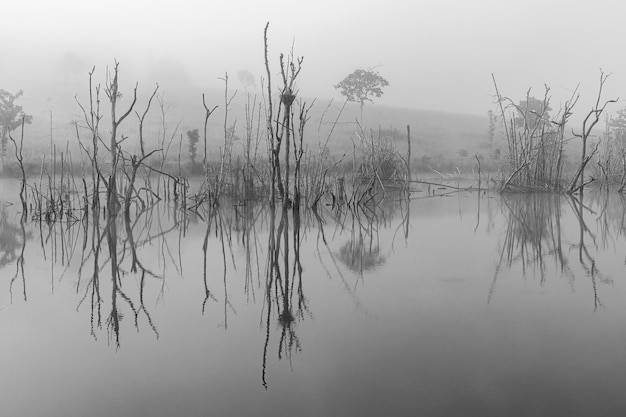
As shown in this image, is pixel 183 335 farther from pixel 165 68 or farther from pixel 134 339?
pixel 165 68

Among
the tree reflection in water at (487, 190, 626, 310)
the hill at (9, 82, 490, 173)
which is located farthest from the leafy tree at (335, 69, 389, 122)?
the tree reflection in water at (487, 190, 626, 310)

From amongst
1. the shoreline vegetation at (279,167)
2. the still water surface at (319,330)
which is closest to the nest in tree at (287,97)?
the shoreline vegetation at (279,167)

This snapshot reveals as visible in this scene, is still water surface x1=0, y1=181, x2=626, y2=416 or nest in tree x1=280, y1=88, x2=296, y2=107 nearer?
still water surface x1=0, y1=181, x2=626, y2=416

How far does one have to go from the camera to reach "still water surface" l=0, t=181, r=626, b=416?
4.58ft

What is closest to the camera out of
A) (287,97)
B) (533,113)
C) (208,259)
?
(208,259)

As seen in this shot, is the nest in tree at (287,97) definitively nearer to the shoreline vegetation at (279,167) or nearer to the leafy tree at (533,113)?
the shoreline vegetation at (279,167)

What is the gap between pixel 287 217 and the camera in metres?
6.62

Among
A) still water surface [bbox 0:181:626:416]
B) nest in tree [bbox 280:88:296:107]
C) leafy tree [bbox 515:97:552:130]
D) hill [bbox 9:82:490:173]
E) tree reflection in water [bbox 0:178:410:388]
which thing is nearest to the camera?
still water surface [bbox 0:181:626:416]

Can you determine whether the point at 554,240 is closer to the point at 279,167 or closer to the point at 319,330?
the point at 319,330

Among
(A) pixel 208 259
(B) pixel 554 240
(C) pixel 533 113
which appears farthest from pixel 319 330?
(C) pixel 533 113

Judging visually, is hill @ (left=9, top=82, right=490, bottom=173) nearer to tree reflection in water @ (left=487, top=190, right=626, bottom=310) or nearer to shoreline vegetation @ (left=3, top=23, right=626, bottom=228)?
shoreline vegetation @ (left=3, top=23, right=626, bottom=228)

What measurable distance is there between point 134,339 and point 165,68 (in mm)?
79402

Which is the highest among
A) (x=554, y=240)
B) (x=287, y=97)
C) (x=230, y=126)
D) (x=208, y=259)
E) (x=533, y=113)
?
(x=230, y=126)

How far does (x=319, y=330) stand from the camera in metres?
1.96
